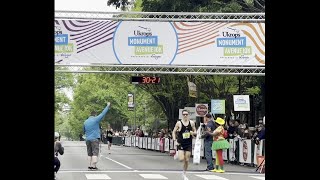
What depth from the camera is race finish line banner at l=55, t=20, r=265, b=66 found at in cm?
2470

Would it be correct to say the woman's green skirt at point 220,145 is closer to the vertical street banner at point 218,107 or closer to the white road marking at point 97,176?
the white road marking at point 97,176

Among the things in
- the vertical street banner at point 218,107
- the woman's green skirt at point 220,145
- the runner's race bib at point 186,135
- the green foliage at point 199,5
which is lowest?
the woman's green skirt at point 220,145

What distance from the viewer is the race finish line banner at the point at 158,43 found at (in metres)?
24.7

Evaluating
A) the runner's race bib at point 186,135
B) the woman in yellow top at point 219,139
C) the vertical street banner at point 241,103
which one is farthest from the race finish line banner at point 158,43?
the runner's race bib at point 186,135

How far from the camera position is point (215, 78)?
130ft

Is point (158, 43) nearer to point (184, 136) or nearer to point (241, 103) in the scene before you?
point (241, 103)

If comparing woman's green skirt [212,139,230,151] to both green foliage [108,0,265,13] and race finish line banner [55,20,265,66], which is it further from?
green foliage [108,0,265,13]

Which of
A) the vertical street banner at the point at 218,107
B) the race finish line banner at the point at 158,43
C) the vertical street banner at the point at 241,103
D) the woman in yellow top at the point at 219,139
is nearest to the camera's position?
the woman in yellow top at the point at 219,139

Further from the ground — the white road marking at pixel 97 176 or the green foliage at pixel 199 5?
the green foliage at pixel 199 5

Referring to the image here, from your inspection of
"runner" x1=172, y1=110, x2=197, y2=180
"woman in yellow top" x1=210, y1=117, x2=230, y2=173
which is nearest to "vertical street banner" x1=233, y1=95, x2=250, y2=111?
"woman in yellow top" x1=210, y1=117, x2=230, y2=173

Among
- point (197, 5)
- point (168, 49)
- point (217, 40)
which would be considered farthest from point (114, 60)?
point (197, 5)
